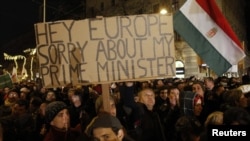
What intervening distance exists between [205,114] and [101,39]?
240 centimetres

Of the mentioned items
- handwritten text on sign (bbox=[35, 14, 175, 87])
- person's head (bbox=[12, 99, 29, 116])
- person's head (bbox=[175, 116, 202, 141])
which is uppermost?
handwritten text on sign (bbox=[35, 14, 175, 87])

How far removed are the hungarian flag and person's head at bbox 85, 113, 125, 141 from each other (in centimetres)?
400

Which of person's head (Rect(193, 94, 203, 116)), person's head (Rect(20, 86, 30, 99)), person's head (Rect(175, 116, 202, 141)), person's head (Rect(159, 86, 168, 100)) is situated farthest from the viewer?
person's head (Rect(20, 86, 30, 99))

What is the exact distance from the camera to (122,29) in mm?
4836

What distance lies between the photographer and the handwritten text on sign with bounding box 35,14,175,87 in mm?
4746

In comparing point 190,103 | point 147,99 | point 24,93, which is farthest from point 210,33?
point 24,93

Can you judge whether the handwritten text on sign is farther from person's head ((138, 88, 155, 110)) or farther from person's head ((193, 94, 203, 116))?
person's head ((193, 94, 203, 116))

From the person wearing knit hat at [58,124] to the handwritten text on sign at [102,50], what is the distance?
272 mm

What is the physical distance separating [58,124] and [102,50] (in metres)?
0.92

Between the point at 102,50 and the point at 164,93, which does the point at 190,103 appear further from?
the point at 102,50

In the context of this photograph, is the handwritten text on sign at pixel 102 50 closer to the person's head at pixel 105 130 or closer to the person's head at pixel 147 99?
the person's head at pixel 105 130

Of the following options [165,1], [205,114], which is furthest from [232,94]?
[165,1]

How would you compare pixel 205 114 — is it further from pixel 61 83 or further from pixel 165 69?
pixel 61 83

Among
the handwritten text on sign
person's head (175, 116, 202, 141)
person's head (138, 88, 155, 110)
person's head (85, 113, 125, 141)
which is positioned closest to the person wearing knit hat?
the handwritten text on sign
